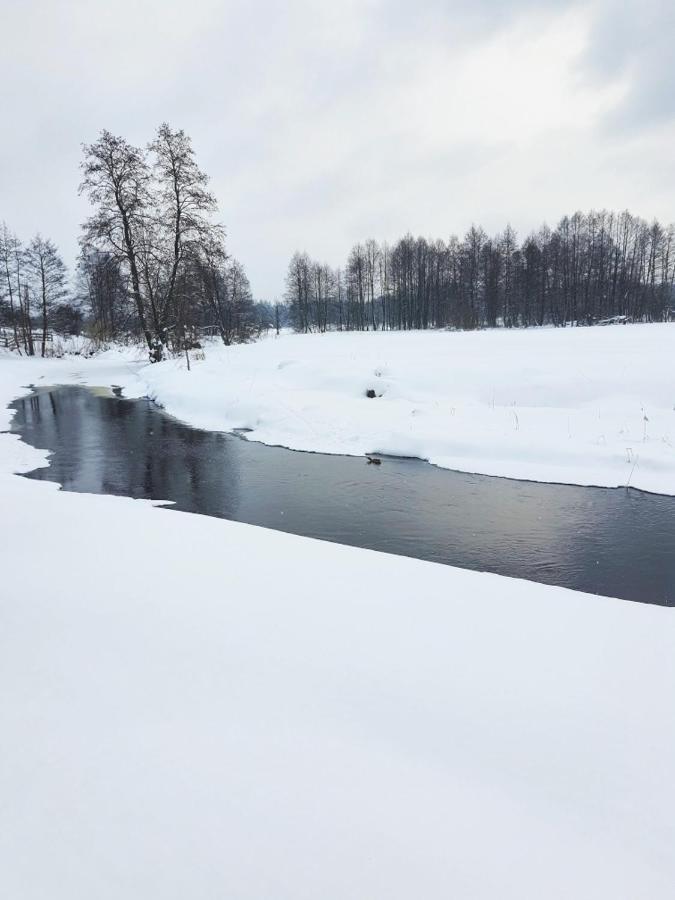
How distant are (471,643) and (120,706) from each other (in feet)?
6.84

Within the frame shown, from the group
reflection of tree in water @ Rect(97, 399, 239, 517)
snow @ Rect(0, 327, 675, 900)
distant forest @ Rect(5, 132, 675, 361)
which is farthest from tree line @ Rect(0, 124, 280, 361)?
snow @ Rect(0, 327, 675, 900)

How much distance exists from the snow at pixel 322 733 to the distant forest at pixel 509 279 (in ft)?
143

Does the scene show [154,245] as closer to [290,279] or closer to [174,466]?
[174,466]

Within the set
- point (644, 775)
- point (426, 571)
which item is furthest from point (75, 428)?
point (644, 775)

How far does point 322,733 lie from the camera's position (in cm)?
241

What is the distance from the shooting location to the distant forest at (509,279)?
53.3m

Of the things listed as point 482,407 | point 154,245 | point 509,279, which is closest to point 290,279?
point 509,279

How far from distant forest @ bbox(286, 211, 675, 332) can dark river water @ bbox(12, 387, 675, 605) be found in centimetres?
3832

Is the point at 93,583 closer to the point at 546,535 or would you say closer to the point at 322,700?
the point at 322,700

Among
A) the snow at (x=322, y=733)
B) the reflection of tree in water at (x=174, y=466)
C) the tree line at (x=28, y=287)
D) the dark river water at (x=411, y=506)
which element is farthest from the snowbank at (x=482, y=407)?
the tree line at (x=28, y=287)

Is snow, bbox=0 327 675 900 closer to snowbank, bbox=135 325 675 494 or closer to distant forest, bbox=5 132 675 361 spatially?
snowbank, bbox=135 325 675 494

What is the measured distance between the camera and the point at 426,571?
449cm

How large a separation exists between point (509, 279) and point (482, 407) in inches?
1932

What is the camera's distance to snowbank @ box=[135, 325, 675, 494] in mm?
9219
